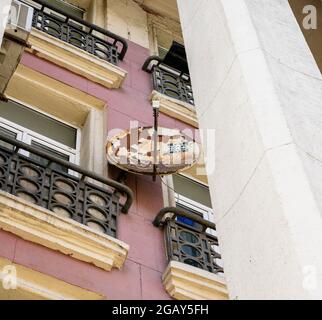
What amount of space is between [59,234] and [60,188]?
0.75 metres

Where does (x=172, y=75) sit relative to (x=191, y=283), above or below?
above

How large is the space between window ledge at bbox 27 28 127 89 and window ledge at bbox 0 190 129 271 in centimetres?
338

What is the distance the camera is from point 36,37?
9164 mm

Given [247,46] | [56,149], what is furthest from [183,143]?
[247,46]

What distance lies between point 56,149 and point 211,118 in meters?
4.82

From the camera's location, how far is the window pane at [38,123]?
8164 millimetres

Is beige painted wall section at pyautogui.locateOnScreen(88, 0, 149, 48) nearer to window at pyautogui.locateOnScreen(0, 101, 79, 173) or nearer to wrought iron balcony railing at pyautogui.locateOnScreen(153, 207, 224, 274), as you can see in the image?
window at pyautogui.locateOnScreen(0, 101, 79, 173)

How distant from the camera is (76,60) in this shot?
9.26 meters

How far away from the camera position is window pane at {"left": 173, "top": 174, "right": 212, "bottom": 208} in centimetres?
861

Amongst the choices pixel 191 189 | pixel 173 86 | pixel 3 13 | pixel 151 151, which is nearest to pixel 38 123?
pixel 151 151

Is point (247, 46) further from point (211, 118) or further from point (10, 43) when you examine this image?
point (10, 43)

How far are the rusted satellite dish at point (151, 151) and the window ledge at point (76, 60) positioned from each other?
1.53 meters

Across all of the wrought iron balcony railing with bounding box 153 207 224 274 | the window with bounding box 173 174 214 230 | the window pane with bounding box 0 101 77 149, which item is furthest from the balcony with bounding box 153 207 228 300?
the window pane with bounding box 0 101 77 149

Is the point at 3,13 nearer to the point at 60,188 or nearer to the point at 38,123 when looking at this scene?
the point at 60,188
